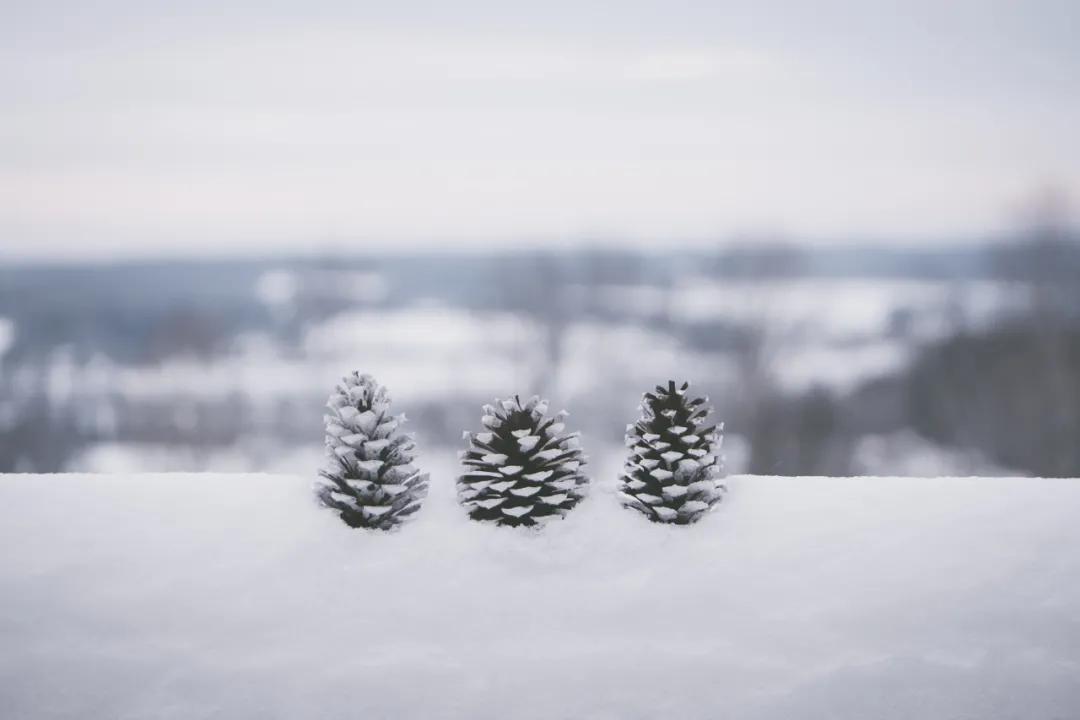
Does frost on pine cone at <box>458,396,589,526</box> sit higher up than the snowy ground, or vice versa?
frost on pine cone at <box>458,396,589,526</box>

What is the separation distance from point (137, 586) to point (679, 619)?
2550 millimetres

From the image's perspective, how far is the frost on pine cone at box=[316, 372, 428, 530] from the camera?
13.8 ft

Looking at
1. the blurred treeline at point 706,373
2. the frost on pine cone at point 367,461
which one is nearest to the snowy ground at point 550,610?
the frost on pine cone at point 367,461

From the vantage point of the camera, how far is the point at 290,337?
1227 centimetres

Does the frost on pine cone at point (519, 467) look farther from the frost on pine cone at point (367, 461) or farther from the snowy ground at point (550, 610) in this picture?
the frost on pine cone at point (367, 461)

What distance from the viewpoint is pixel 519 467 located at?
425 cm

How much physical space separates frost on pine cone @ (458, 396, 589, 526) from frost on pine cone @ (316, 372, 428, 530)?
13.9 inches

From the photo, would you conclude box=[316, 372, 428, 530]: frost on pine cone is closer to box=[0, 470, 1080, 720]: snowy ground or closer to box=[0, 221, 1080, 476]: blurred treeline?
box=[0, 470, 1080, 720]: snowy ground

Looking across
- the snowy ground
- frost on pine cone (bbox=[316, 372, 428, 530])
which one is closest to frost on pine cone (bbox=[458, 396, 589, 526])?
the snowy ground

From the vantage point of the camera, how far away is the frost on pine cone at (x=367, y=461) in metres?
4.22

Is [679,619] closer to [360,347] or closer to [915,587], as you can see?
[915,587]

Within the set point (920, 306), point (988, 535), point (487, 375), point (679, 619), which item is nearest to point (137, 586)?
point (679, 619)

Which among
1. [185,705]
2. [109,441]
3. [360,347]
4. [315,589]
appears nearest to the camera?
[185,705]

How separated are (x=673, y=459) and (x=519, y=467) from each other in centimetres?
81
